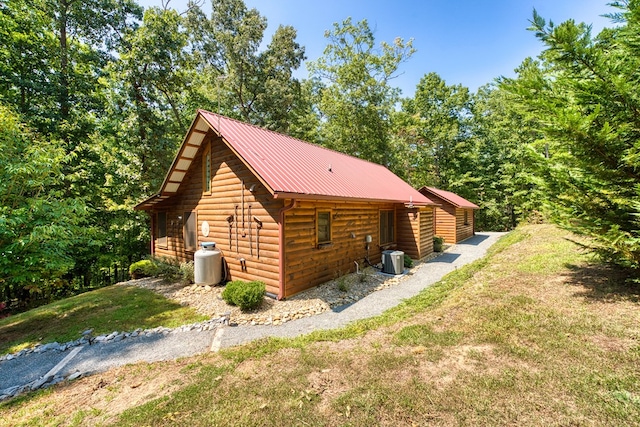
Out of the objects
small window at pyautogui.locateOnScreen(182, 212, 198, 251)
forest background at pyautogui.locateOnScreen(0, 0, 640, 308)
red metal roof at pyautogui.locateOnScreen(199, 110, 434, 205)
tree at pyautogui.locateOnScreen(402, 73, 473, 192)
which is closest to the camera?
forest background at pyautogui.locateOnScreen(0, 0, 640, 308)

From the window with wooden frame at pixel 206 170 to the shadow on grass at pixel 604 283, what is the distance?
10.1m

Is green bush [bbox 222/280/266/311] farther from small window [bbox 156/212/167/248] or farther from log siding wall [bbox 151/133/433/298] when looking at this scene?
small window [bbox 156/212/167/248]

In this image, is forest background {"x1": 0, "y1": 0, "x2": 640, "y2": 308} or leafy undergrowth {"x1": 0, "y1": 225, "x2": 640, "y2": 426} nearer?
leafy undergrowth {"x1": 0, "y1": 225, "x2": 640, "y2": 426}

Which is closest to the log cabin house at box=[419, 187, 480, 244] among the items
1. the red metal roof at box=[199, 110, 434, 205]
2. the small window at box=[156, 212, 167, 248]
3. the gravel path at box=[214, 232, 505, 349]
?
the red metal roof at box=[199, 110, 434, 205]

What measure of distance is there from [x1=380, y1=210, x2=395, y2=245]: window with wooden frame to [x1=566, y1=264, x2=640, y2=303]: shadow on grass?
6402mm

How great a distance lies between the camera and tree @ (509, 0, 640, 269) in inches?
144

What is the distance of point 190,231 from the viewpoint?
33.7ft

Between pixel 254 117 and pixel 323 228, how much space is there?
18045 mm

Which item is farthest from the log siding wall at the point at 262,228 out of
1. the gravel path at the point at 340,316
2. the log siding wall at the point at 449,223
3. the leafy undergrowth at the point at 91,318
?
the log siding wall at the point at 449,223

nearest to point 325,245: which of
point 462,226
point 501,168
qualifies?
point 462,226

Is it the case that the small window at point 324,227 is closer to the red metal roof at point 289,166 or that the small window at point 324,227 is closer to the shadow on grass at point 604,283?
the red metal roof at point 289,166

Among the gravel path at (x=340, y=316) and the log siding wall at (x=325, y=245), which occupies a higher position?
the log siding wall at (x=325, y=245)

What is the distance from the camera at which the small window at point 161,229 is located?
1181 centimetres

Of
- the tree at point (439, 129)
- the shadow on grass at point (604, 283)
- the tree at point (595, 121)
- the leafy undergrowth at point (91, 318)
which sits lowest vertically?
the leafy undergrowth at point (91, 318)
